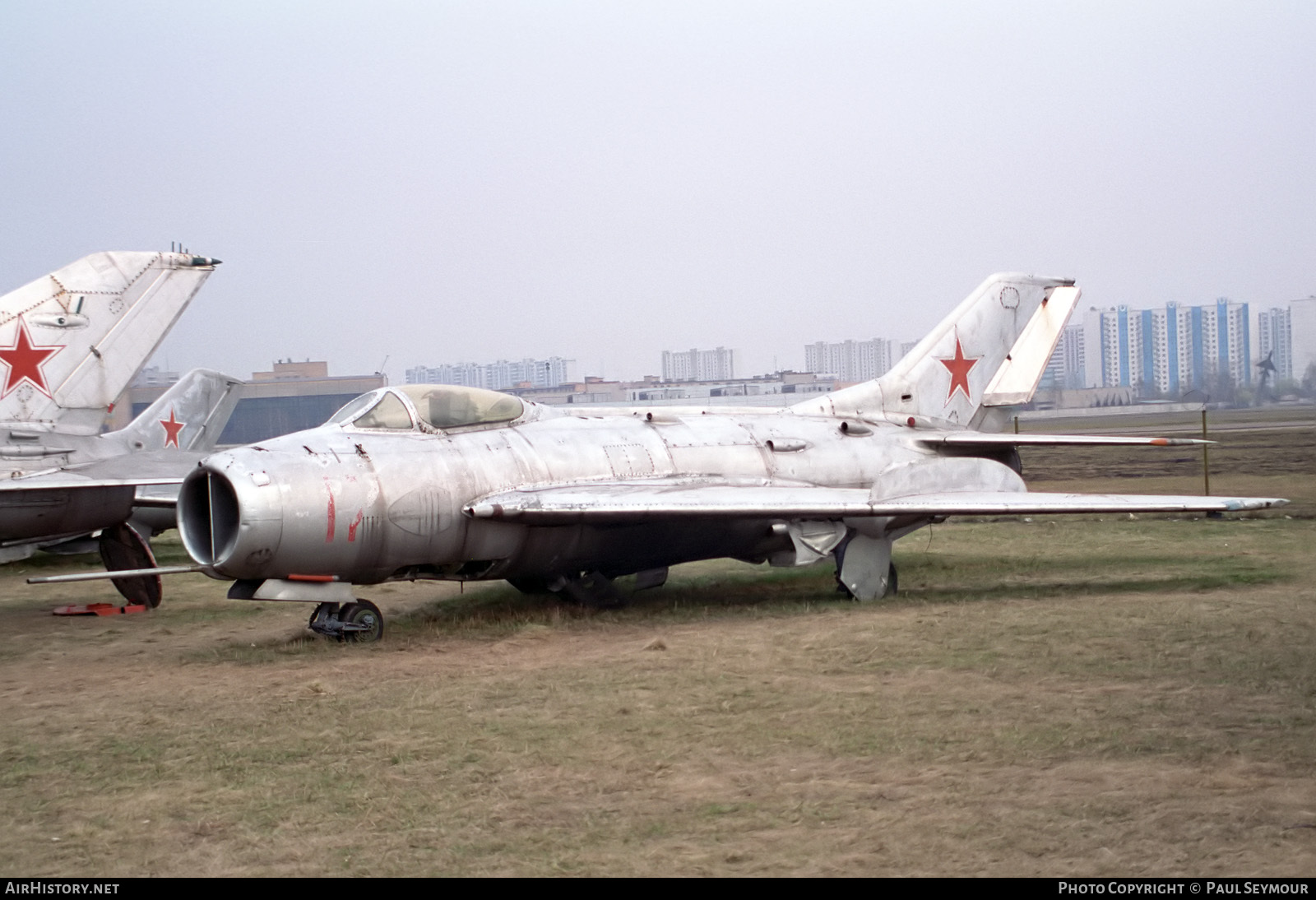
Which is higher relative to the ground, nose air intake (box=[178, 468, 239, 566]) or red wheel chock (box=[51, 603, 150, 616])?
nose air intake (box=[178, 468, 239, 566])

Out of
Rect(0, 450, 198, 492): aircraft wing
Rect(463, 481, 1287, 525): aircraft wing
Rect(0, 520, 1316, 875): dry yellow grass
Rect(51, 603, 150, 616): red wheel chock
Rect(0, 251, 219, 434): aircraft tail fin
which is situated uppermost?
Rect(0, 251, 219, 434): aircraft tail fin

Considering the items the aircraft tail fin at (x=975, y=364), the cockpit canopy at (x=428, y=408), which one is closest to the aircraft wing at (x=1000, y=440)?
the aircraft tail fin at (x=975, y=364)

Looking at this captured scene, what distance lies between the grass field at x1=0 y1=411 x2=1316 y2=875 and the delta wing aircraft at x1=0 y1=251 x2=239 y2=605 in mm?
1281

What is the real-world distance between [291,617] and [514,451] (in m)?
2.79

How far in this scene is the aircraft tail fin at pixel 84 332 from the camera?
40.9ft

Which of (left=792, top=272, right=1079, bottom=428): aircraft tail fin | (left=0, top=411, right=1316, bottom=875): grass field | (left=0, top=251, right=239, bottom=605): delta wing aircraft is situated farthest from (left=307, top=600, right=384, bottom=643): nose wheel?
(left=792, top=272, right=1079, bottom=428): aircraft tail fin

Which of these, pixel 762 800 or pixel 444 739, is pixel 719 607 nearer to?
pixel 444 739

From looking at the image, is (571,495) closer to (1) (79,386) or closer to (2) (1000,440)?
(2) (1000,440)

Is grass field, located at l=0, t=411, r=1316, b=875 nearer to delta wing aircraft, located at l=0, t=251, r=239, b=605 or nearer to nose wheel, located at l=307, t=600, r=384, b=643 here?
nose wheel, located at l=307, t=600, r=384, b=643

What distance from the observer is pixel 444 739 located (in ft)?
21.9

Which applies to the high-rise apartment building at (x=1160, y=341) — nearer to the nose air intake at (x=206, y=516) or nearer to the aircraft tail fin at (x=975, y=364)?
the aircraft tail fin at (x=975, y=364)

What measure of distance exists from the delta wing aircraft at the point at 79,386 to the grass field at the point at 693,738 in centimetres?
128

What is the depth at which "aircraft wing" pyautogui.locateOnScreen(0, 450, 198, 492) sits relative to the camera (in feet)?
39.4

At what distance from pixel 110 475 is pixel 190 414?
6604 millimetres
